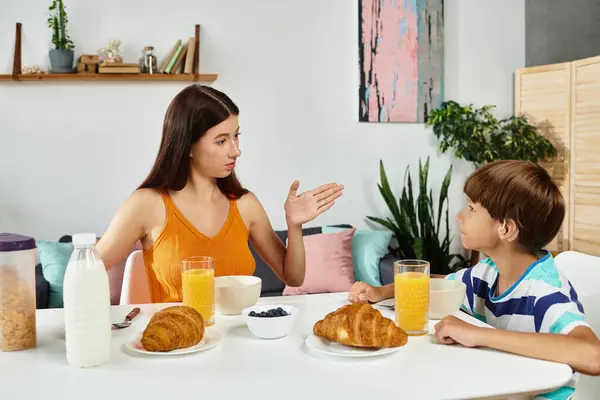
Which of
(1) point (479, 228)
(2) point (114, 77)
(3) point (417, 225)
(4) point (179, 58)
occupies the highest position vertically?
(4) point (179, 58)

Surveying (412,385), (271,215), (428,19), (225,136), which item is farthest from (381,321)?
(428,19)

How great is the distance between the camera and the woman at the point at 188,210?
1.88m

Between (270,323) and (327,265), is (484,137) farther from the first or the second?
(270,323)

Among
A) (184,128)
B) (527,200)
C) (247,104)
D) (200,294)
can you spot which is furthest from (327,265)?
(200,294)

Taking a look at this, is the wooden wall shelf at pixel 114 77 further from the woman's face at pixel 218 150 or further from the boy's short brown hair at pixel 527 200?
the boy's short brown hair at pixel 527 200

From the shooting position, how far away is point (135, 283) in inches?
77.9

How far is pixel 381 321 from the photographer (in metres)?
1.22

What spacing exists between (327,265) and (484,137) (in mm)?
1517

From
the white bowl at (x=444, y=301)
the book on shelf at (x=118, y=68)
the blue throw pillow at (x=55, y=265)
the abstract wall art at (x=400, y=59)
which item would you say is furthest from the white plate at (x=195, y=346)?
the abstract wall art at (x=400, y=59)

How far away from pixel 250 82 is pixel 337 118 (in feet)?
2.07

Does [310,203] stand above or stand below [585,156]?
below

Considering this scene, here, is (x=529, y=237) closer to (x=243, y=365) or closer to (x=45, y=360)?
(x=243, y=365)

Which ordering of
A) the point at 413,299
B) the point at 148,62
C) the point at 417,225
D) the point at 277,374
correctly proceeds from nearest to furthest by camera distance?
the point at 277,374
the point at 413,299
the point at 148,62
the point at 417,225

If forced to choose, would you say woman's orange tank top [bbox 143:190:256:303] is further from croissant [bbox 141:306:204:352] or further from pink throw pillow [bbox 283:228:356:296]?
pink throw pillow [bbox 283:228:356:296]
